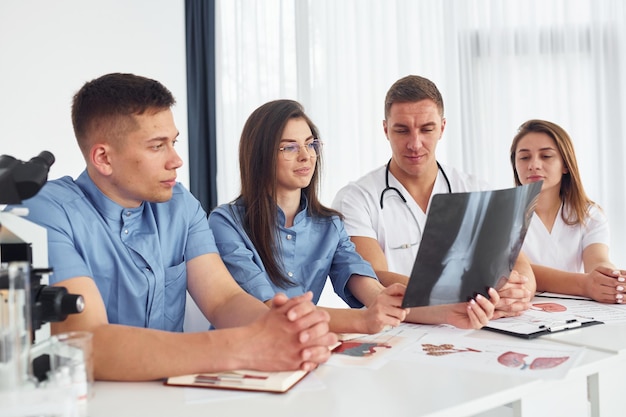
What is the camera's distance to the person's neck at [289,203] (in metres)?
2.20

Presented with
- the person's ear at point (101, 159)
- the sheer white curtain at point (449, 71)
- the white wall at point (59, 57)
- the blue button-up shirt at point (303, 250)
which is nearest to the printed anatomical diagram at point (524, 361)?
the blue button-up shirt at point (303, 250)

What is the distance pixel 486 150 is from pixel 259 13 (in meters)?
1.90

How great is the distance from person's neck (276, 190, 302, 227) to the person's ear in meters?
0.66

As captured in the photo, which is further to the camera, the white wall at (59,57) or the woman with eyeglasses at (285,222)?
the white wall at (59,57)

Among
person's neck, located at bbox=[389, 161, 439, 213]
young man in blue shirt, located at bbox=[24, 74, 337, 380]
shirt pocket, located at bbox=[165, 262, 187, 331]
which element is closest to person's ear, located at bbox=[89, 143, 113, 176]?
young man in blue shirt, located at bbox=[24, 74, 337, 380]

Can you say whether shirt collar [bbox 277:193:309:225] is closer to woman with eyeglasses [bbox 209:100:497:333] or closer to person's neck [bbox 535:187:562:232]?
woman with eyeglasses [bbox 209:100:497:333]

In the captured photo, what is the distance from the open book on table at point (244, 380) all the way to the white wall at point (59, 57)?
9.29 ft

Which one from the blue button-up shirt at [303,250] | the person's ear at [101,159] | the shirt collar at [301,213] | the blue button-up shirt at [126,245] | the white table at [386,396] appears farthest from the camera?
the shirt collar at [301,213]

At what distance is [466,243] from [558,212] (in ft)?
4.60

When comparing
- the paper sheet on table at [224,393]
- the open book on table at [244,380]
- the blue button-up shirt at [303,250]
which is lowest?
the paper sheet on table at [224,393]

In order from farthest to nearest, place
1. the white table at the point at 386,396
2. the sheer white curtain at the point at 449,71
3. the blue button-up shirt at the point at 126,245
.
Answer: the sheer white curtain at the point at 449,71 < the blue button-up shirt at the point at 126,245 < the white table at the point at 386,396

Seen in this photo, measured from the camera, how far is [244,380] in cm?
123

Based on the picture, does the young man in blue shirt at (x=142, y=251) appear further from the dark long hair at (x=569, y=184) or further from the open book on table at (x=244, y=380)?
the dark long hair at (x=569, y=184)

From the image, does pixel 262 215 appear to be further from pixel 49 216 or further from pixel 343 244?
pixel 49 216
